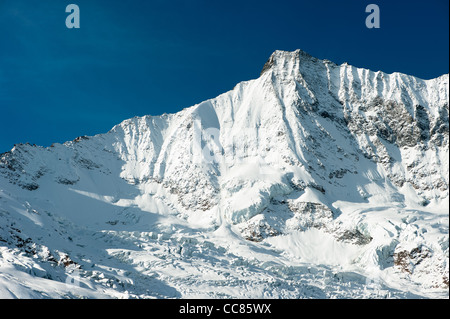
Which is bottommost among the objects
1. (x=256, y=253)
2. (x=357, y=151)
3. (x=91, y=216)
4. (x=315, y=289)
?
(x=315, y=289)

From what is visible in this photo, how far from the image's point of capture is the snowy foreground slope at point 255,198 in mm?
69000

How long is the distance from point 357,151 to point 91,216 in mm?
73736

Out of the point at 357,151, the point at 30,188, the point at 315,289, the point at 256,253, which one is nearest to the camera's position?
the point at 315,289

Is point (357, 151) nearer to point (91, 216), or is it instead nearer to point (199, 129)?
point (199, 129)

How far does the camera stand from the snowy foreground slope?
226 ft

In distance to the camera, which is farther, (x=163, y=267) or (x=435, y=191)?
(x=435, y=191)

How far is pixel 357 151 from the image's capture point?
126188 millimetres

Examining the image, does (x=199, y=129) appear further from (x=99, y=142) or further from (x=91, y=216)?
(x=91, y=216)

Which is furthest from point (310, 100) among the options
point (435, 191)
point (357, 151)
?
point (435, 191)

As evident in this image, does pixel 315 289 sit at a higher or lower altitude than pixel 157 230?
lower

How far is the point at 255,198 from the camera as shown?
102 m
